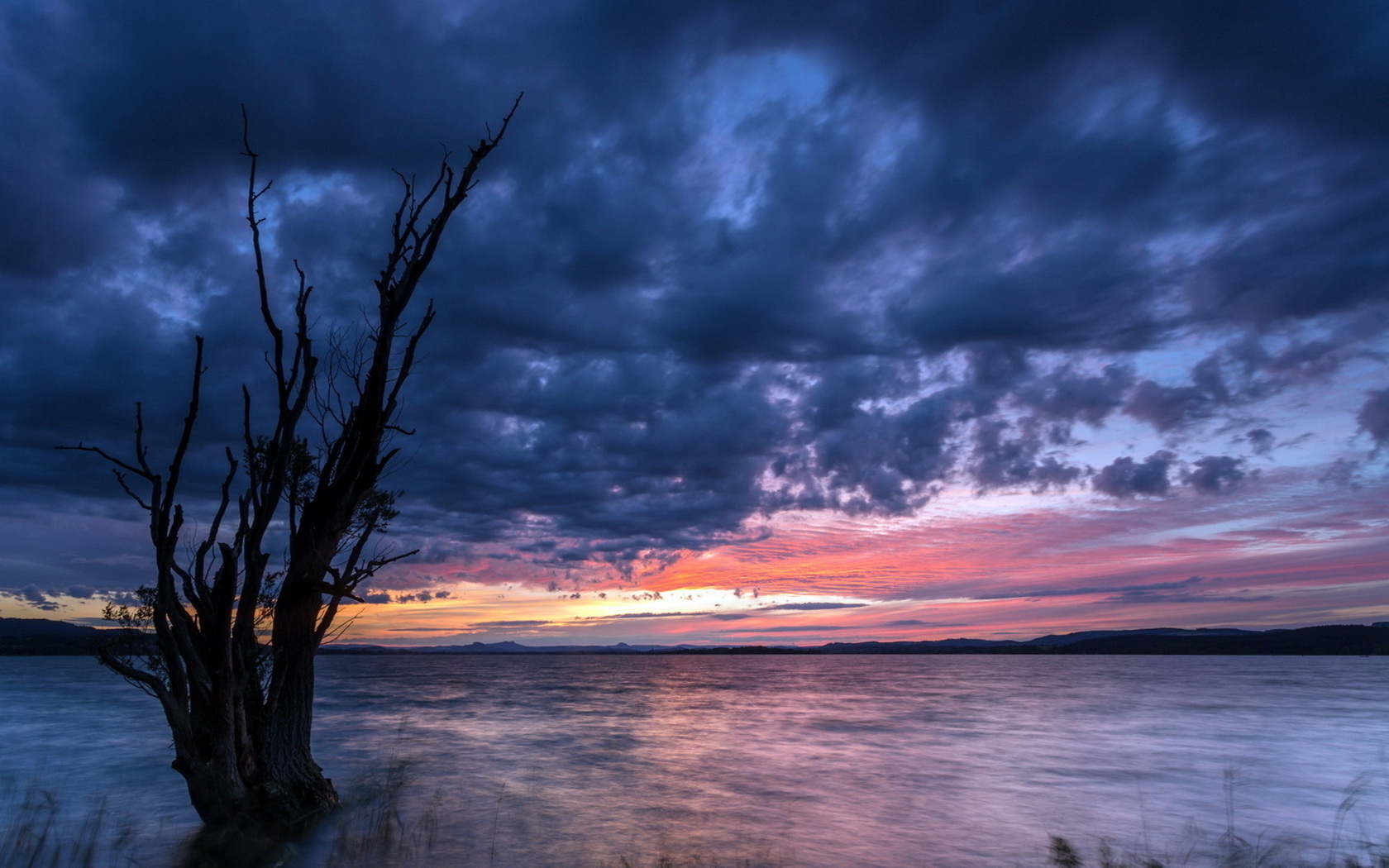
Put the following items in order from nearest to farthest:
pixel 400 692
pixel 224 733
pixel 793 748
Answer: pixel 224 733, pixel 793 748, pixel 400 692

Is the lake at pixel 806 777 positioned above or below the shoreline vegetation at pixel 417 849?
below

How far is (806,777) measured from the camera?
848 inches

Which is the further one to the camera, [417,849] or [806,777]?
[806,777]

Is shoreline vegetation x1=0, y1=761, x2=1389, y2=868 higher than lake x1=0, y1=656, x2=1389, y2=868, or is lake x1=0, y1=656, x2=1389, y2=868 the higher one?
shoreline vegetation x1=0, y1=761, x2=1389, y2=868

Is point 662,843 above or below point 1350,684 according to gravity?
above

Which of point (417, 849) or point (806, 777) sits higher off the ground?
point (417, 849)

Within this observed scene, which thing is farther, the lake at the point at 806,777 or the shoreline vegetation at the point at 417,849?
the lake at the point at 806,777

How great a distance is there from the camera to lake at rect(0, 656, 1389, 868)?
45.2ft

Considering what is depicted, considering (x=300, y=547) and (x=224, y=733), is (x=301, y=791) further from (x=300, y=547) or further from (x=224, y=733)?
(x=300, y=547)

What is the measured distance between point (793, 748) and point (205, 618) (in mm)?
23465

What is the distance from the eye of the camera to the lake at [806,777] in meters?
13.8

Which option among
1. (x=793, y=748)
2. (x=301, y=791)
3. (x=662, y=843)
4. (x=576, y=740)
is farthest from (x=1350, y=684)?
(x=301, y=791)

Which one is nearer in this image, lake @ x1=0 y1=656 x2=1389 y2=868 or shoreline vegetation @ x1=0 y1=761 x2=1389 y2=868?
shoreline vegetation @ x1=0 y1=761 x2=1389 y2=868

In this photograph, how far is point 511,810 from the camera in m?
15.9
